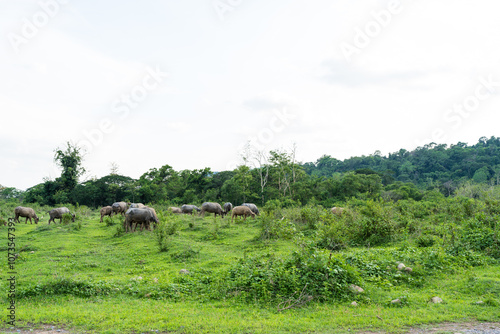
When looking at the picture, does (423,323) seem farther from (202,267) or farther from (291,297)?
(202,267)

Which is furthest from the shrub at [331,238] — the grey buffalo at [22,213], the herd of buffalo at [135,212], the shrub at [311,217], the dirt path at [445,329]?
the grey buffalo at [22,213]

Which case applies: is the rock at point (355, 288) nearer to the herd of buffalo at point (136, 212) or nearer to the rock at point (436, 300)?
the rock at point (436, 300)

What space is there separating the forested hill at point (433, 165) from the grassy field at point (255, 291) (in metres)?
50.2

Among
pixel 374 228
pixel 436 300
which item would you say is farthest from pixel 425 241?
pixel 436 300

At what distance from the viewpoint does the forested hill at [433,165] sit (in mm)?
65438

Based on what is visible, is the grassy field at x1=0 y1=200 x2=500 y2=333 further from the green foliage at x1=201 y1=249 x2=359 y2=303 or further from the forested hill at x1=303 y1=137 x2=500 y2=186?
the forested hill at x1=303 y1=137 x2=500 y2=186

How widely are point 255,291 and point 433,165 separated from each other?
7993cm

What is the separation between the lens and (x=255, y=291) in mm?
8172

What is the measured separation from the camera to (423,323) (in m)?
6.64

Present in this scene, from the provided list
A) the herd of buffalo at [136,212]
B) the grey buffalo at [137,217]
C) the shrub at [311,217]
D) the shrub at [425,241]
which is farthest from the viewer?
the herd of buffalo at [136,212]

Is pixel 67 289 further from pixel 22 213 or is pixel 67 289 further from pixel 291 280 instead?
pixel 22 213

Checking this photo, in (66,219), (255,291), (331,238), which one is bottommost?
(255,291)

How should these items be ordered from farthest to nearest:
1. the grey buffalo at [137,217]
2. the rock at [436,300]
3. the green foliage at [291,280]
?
the grey buffalo at [137,217], the green foliage at [291,280], the rock at [436,300]

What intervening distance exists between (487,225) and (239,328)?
11811 millimetres
